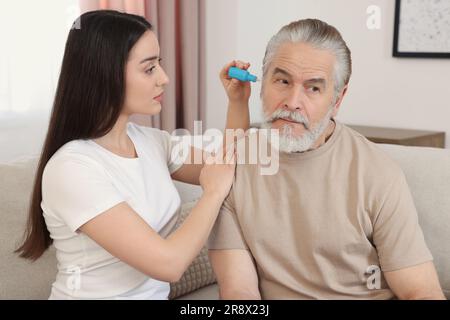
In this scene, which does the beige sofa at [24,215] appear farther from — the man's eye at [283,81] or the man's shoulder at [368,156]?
the man's eye at [283,81]

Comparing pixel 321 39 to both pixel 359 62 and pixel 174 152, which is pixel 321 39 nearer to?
pixel 174 152

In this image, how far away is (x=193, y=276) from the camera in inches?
70.2

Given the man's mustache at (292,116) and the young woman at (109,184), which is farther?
the man's mustache at (292,116)

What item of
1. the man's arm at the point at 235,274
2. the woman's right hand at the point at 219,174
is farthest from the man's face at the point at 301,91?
the man's arm at the point at 235,274

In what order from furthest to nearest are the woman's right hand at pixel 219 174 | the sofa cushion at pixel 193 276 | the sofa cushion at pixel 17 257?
the sofa cushion at pixel 193 276 → the sofa cushion at pixel 17 257 → the woman's right hand at pixel 219 174

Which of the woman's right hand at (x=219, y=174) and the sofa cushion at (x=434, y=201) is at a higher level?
the woman's right hand at (x=219, y=174)

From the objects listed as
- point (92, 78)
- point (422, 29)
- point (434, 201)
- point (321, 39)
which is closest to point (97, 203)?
point (92, 78)

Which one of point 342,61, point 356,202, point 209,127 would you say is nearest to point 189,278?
point 356,202

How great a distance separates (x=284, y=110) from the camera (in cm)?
133

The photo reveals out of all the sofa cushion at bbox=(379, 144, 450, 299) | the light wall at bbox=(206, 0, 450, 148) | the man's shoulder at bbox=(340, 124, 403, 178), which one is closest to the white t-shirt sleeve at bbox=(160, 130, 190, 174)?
the man's shoulder at bbox=(340, 124, 403, 178)

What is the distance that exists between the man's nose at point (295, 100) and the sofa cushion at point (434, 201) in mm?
412

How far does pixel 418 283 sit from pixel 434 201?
341mm

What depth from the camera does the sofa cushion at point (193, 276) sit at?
1.76 m

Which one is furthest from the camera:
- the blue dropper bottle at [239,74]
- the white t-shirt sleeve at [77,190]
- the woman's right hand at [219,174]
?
the blue dropper bottle at [239,74]
